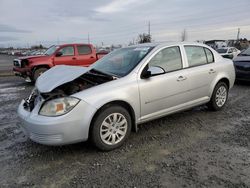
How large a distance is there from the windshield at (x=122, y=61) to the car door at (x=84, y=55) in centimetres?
634

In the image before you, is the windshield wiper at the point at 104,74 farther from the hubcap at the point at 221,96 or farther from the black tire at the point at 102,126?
the hubcap at the point at 221,96

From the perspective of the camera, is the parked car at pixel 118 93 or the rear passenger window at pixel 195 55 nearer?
the parked car at pixel 118 93

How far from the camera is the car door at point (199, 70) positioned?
4656 millimetres

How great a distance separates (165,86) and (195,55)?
4.09 feet

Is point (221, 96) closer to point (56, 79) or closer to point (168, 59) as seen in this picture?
point (168, 59)

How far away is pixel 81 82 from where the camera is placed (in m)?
3.89

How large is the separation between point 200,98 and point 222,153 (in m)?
1.61

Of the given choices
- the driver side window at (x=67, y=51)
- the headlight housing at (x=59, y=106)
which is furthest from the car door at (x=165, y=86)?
the driver side window at (x=67, y=51)

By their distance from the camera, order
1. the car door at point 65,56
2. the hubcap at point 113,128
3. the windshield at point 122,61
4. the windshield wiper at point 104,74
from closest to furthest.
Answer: the hubcap at point 113,128
the windshield wiper at point 104,74
the windshield at point 122,61
the car door at point 65,56

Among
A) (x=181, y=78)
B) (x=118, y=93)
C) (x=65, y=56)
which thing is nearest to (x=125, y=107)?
(x=118, y=93)

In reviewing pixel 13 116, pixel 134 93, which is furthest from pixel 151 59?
pixel 13 116

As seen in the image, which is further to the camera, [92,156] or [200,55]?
[200,55]

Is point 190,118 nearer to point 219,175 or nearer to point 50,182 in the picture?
point 219,175

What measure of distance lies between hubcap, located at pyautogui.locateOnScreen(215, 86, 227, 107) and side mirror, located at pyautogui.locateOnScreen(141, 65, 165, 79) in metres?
1.99
